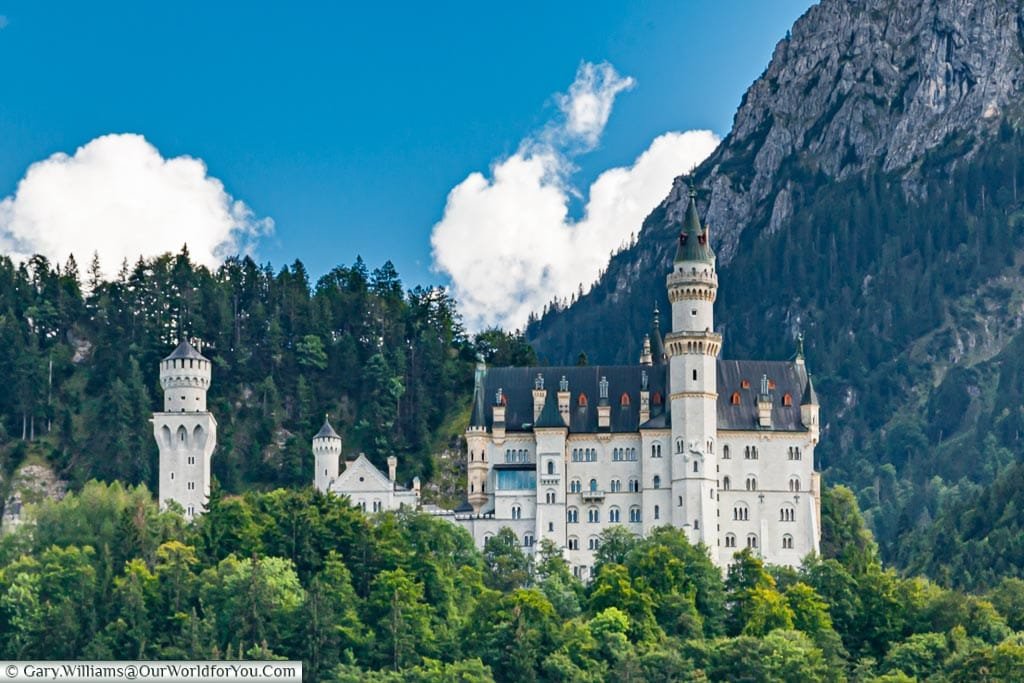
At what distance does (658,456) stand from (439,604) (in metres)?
18.6

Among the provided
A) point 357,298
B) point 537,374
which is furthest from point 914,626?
point 357,298

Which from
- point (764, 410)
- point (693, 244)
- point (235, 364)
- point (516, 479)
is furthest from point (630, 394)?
point (235, 364)

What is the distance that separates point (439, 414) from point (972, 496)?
2401 inches

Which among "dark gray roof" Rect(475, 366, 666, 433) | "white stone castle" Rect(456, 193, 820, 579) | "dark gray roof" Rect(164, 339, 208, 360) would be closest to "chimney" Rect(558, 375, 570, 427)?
"white stone castle" Rect(456, 193, 820, 579)

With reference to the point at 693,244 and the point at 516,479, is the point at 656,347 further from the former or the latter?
the point at 516,479

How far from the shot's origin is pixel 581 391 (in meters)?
135

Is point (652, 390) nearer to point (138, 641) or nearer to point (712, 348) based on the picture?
point (712, 348)

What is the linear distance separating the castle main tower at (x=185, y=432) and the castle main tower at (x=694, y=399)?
2802cm

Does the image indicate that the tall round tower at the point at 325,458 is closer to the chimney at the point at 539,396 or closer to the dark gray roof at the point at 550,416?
the chimney at the point at 539,396

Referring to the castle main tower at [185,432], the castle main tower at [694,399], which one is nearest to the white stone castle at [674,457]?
the castle main tower at [694,399]

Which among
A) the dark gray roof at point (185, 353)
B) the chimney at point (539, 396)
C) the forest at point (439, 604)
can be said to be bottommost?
the forest at point (439, 604)

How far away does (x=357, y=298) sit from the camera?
164m

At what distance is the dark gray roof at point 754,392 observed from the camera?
132125 millimetres

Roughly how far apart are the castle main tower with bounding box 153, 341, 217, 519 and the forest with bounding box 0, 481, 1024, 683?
4349mm
